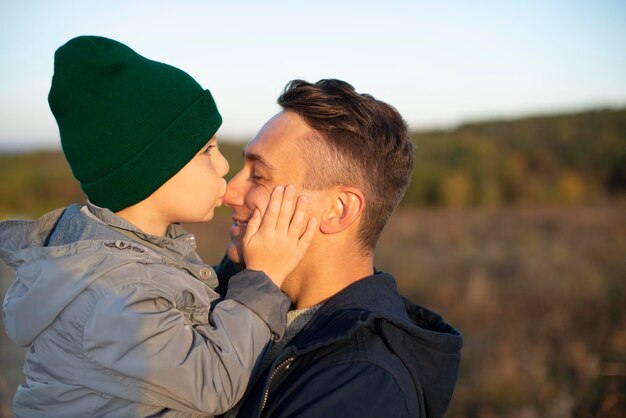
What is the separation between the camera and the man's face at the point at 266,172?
2.79 m

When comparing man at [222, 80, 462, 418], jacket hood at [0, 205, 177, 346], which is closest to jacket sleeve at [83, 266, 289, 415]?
jacket hood at [0, 205, 177, 346]

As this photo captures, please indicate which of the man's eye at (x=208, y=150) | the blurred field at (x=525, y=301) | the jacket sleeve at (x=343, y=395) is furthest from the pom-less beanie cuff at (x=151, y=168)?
the blurred field at (x=525, y=301)

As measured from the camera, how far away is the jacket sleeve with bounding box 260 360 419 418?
2.00 m

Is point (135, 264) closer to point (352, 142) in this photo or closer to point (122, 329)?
point (122, 329)

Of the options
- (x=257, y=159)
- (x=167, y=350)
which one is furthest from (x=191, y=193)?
(x=167, y=350)

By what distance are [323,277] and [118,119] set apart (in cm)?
113

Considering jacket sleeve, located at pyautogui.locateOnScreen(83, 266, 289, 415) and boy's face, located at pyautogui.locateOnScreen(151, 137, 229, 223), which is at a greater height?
boy's face, located at pyautogui.locateOnScreen(151, 137, 229, 223)

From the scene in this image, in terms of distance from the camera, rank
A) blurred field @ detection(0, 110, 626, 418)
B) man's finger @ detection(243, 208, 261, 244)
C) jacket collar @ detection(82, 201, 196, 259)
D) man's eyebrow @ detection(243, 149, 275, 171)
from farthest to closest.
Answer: blurred field @ detection(0, 110, 626, 418)
man's eyebrow @ detection(243, 149, 275, 171)
man's finger @ detection(243, 208, 261, 244)
jacket collar @ detection(82, 201, 196, 259)

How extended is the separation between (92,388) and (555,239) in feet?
39.9

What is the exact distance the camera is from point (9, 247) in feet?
7.72

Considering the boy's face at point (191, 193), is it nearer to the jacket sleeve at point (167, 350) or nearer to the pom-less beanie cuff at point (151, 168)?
the pom-less beanie cuff at point (151, 168)

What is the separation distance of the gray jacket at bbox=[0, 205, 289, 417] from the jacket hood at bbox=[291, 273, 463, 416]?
22cm

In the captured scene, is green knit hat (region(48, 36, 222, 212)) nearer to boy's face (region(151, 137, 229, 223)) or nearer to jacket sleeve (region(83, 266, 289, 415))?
boy's face (region(151, 137, 229, 223))

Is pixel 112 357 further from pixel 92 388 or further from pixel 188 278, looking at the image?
pixel 188 278
